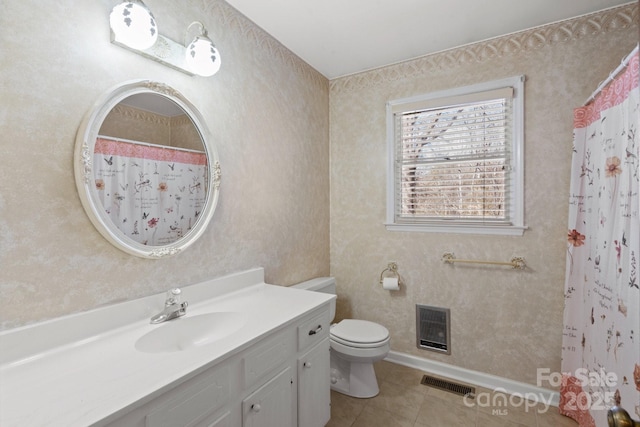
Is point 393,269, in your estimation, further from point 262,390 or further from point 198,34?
point 198,34

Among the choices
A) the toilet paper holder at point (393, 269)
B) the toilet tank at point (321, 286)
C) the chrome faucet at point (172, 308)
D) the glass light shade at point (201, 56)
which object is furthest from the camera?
the toilet paper holder at point (393, 269)

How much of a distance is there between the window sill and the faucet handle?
1.72 m

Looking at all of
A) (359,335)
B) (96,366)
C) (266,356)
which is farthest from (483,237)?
(96,366)

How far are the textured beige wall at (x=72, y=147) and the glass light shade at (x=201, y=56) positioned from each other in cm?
10

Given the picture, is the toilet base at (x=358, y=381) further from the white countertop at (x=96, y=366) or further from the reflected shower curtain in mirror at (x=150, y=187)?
the reflected shower curtain in mirror at (x=150, y=187)

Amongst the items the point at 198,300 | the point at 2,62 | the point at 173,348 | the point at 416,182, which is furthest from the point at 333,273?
the point at 2,62

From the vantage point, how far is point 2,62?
3.23 ft

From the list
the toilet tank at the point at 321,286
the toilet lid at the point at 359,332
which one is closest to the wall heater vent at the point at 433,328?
the toilet lid at the point at 359,332

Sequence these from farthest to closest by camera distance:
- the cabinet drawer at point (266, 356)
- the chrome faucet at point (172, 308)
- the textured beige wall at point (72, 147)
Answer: the chrome faucet at point (172, 308) < the cabinet drawer at point (266, 356) < the textured beige wall at point (72, 147)

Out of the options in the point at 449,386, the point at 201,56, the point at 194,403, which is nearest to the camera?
the point at 194,403

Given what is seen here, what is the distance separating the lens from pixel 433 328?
2.43 meters

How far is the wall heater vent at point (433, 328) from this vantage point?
238 cm

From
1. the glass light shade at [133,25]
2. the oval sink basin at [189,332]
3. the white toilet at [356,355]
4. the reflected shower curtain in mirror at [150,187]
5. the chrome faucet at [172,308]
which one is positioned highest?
the glass light shade at [133,25]

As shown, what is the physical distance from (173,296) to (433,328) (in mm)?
1965
